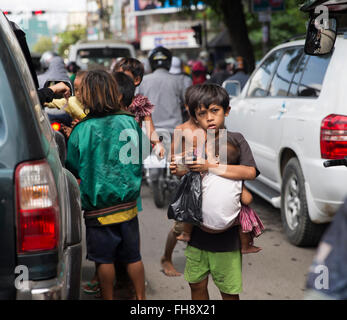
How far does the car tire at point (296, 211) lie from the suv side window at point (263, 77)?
1.42m

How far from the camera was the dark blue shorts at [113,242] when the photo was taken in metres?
3.94

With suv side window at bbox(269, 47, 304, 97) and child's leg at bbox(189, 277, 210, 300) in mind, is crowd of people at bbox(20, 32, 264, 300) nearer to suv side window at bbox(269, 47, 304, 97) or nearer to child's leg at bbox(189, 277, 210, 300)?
child's leg at bbox(189, 277, 210, 300)

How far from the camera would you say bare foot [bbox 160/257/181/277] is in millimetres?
5043

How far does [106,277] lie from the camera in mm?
4020

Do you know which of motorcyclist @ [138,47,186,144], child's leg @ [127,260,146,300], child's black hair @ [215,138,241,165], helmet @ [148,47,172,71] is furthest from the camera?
helmet @ [148,47,172,71]

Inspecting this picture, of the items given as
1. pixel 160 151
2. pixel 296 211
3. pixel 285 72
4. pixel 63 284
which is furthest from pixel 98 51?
pixel 63 284

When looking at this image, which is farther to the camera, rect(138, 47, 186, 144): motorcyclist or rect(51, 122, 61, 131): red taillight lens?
rect(138, 47, 186, 144): motorcyclist

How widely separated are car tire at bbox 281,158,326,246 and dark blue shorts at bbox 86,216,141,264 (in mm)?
1956

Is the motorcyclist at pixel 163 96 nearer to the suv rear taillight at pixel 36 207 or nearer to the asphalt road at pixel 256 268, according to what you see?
the asphalt road at pixel 256 268

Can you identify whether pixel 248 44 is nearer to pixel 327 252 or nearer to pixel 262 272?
pixel 262 272

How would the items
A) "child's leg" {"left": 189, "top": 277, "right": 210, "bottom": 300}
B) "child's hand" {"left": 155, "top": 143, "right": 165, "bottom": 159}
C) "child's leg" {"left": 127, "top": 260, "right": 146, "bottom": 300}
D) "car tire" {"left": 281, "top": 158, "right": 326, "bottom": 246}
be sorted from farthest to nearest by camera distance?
"car tire" {"left": 281, "top": 158, "right": 326, "bottom": 246} → "child's hand" {"left": 155, "top": 143, "right": 165, "bottom": 159} → "child's leg" {"left": 127, "top": 260, "right": 146, "bottom": 300} → "child's leg" {"left": 189, "top": 277, "right": 210, "bottom": 300}

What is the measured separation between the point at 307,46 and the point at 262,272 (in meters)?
1.80

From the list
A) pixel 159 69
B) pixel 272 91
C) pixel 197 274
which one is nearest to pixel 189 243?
pixel 197 274

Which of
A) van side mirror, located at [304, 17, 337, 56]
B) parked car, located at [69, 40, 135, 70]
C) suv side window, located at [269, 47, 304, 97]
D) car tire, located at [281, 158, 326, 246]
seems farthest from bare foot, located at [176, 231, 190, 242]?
parked car, located at [69, 40, 135, 70]
